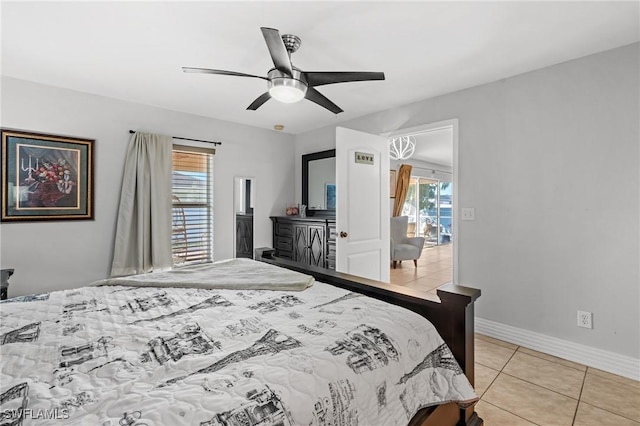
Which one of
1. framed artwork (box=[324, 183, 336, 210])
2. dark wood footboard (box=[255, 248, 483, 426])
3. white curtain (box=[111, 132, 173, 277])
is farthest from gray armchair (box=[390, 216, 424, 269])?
dark wood footboard (box=[255, 248, 483, 426])

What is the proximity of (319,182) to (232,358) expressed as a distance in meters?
3.74

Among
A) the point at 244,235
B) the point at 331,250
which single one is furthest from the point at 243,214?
the point at 331,250

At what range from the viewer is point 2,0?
1.76m

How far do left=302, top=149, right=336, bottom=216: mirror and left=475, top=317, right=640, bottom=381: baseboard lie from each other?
7.76 ft

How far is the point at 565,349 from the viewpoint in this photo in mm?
2484

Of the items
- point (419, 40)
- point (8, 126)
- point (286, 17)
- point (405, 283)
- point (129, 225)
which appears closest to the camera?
point (286, 17)

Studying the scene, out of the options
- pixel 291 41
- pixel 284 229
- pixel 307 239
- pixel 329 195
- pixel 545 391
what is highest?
pixel 291 41

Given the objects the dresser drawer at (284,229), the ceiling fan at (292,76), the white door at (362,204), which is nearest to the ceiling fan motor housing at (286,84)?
the ceiling fan at (292,76)

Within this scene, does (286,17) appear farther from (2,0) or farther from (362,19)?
(2,0)

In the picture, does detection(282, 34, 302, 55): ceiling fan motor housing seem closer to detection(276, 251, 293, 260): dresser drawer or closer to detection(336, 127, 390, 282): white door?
detection(336, 127, 390, 282): white door

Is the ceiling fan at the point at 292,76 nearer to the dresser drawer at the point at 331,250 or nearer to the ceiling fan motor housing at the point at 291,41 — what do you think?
the ceiling fan motor housing at the point at 291,41

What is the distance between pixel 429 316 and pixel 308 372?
0.87m

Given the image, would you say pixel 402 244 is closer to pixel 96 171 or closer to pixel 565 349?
pixel 565 349

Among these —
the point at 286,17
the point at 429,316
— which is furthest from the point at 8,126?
the point at 429,316
